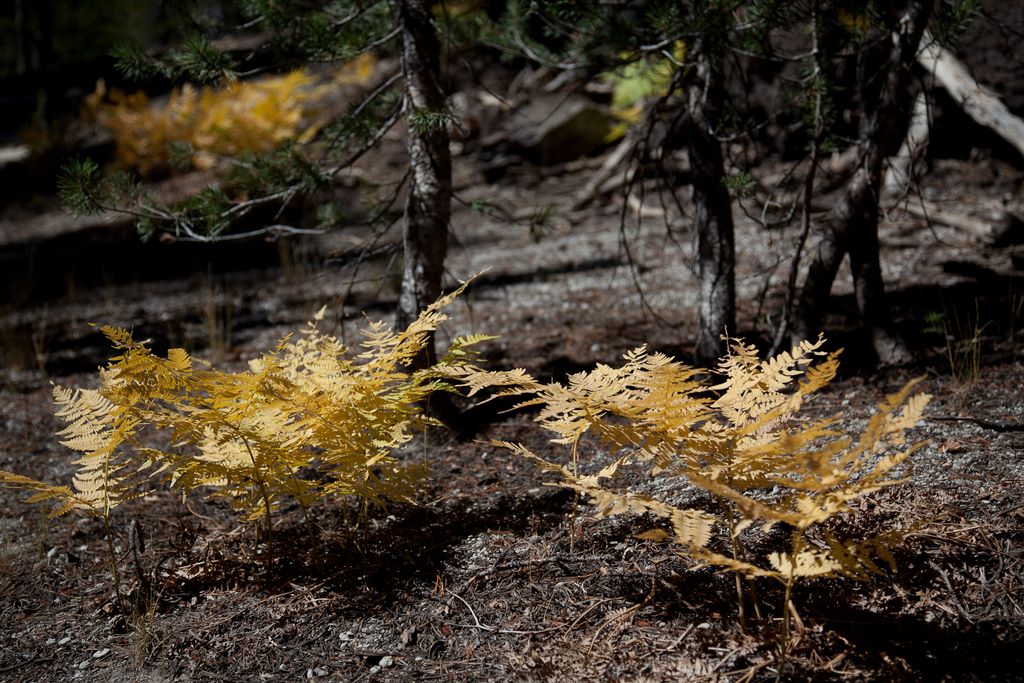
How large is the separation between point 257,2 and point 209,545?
2.18 meters

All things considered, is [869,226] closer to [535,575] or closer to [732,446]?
[732,446]

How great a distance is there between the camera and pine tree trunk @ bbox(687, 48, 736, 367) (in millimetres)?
3506

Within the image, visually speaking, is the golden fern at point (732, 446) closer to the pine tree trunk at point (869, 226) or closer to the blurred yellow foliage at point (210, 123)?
the pine tree trunk at point (869, 226)

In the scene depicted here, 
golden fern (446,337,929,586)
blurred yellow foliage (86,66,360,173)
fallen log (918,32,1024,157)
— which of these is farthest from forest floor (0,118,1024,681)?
blurred yellow foliage (86,66,360,173)

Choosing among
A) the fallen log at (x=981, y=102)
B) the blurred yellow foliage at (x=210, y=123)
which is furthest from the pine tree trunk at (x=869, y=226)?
the blurred yellow foliage at (x=210, y=123)

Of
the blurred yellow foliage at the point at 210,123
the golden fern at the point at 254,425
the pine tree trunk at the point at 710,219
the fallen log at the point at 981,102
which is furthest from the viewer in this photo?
the blurred yellow foliage at the point at 210,123

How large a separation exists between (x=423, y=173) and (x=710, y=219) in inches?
53.9

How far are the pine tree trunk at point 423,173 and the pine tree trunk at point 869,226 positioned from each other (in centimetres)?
174

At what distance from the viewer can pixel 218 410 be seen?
8.14 feet

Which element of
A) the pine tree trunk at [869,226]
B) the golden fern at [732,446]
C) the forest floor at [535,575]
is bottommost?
the forest floor at [535,575]

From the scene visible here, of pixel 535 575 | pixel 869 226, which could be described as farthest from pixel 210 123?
pixel 535 575

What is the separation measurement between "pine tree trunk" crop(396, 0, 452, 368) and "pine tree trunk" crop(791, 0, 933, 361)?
1.74 metres

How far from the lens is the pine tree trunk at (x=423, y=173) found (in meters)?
3.19

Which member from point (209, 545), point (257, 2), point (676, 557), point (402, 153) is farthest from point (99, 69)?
point (676, 557)
